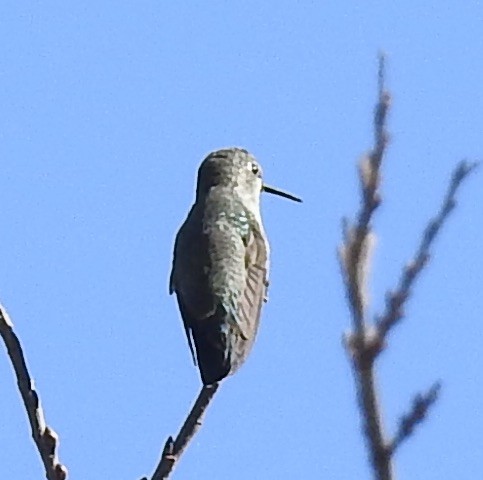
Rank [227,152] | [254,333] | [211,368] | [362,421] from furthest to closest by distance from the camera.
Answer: [227,152], [254,333], [211,368], [362,421]

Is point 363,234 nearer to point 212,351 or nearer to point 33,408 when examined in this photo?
point 33,408

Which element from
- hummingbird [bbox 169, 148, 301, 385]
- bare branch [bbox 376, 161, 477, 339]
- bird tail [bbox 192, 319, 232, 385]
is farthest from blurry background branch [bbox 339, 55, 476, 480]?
bird tail [bbox 192, 319, 232, 385]

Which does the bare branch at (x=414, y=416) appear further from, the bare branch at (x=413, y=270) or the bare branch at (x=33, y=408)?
the bare branch at (x=33, y=408)

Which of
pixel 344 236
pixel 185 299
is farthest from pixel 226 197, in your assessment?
pixel 344 236

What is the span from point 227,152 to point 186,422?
13.6ft

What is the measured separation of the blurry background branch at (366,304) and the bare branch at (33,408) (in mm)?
1535

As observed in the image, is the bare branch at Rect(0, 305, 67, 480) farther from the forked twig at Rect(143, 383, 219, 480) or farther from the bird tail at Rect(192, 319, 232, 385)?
the bird tail at Rect(192, 319, 232, 385)

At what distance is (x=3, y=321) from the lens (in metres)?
2.69

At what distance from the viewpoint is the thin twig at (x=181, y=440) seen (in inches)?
108

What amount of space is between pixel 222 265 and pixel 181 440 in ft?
8.77

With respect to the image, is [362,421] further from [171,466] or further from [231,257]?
[231,257]

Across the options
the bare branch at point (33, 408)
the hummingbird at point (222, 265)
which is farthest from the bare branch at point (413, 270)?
the hummingbird at point (222, 265)

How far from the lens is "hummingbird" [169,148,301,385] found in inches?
198

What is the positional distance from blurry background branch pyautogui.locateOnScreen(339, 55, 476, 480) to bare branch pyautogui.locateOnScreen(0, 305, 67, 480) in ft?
5.04
